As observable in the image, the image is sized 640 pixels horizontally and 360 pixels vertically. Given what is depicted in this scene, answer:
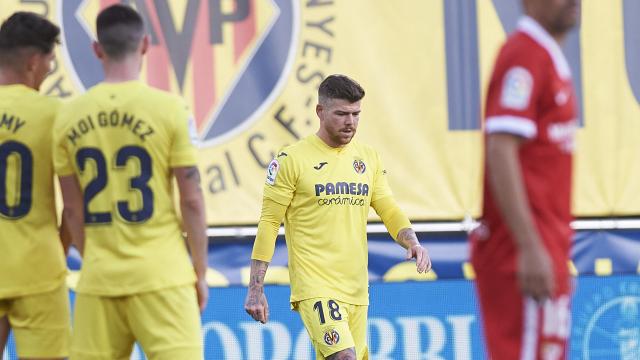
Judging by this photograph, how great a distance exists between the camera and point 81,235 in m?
4.73

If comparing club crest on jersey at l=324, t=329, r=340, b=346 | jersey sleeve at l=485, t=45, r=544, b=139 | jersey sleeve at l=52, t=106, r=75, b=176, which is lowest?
club crest on jersey at l=324, t=329, r=340, b=346

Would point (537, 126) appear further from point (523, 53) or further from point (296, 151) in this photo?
point (296, 151)

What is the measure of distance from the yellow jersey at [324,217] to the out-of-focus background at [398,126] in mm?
1713

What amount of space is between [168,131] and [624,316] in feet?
14.4

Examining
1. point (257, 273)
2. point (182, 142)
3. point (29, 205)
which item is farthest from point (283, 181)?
point (182, 142)

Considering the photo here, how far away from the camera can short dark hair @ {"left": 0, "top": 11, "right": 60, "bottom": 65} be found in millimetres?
5066

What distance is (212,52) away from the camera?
320 inches

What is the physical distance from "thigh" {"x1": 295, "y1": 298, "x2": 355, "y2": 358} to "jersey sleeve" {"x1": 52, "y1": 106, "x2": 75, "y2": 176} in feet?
6.05

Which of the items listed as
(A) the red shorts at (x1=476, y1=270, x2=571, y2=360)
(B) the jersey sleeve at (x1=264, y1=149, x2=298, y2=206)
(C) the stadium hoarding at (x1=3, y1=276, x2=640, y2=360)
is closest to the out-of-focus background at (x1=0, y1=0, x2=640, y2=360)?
(C) the stadium hoarding at (x1=3, y1=276, x2=640, y2=360)

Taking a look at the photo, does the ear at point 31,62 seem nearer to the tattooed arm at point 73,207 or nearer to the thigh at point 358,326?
the tattooed arm at point 73,207

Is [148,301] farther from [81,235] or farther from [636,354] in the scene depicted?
[636,354]

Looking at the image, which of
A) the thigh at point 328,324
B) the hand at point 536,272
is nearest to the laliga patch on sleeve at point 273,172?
the thigh at point 328,324

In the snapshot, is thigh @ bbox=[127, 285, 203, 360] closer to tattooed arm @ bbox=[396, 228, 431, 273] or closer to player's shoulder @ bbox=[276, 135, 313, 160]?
tattooed arm @ bbox=[396, 228, 431, 273]

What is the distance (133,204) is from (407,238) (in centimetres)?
Answer: 215
